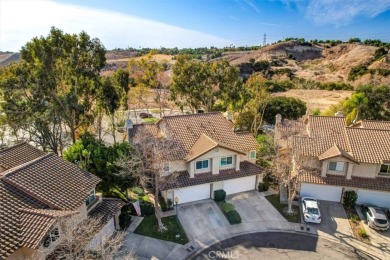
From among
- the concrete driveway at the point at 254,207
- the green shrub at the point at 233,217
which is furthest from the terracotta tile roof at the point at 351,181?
the green shrub at the point at 233,217

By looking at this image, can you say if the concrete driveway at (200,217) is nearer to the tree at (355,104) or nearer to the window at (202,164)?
the window at (202,164)

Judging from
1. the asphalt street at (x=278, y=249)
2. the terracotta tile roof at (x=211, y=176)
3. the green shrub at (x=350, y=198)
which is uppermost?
the terracotta tile roof at (x=211, y=176)

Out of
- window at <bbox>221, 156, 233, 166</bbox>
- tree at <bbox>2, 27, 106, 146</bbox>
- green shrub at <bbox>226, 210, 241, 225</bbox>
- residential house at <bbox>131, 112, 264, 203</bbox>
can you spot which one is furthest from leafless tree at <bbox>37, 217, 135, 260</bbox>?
tree at <bbox>2, 27, 106, 146</bbox>

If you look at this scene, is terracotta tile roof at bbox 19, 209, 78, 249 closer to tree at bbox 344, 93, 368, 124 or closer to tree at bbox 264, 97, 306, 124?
tree at bbox 264, 97, 306, 124

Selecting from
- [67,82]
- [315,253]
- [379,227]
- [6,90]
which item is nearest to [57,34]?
[67,82]

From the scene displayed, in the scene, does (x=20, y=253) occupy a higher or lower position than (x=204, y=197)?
higher

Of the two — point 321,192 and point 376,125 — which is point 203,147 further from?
point 376,125

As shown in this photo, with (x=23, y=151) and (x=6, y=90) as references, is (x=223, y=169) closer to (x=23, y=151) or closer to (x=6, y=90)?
(x=23, y=151)
